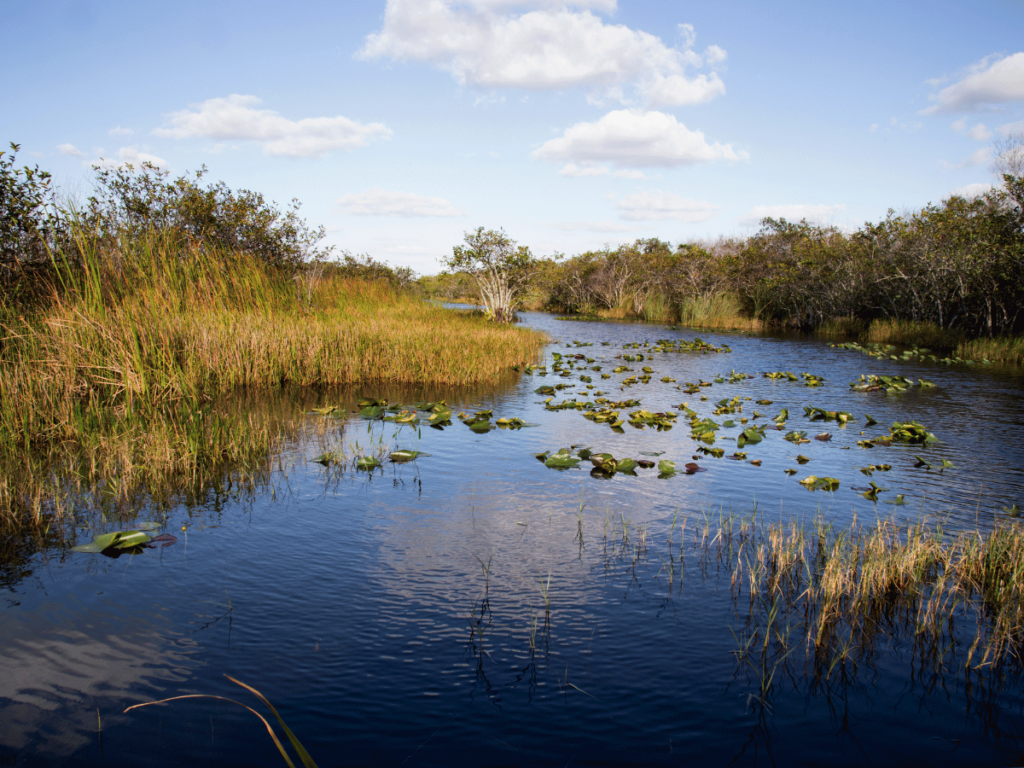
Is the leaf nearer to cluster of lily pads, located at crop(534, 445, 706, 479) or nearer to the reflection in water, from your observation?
cluster of lily pads, located at crop(534, 445, 706, 479)

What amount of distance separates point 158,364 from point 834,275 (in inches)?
1242

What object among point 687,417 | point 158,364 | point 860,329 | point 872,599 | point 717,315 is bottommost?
point 872,599

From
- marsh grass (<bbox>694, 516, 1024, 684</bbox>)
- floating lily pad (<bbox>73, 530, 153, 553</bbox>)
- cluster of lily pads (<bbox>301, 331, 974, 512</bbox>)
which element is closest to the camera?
marsh grass (<bbox>694, 516, 1024, 684</bbox>)

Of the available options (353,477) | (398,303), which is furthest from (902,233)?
(353,477)

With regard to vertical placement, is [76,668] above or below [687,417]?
below

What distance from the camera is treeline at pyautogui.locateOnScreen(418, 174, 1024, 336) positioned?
71.7 ft

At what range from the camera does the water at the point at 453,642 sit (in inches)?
117

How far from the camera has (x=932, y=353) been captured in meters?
23.3

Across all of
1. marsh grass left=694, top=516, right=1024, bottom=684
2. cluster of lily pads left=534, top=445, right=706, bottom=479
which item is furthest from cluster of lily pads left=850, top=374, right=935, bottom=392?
marsh grass left=694, top=516, right=1024, bottom=684

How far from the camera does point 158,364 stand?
31.9 feet

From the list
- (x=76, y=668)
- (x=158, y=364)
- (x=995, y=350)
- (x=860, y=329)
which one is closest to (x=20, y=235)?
(x=158, y=364)

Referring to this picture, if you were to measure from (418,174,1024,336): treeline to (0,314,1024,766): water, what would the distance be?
758 inches

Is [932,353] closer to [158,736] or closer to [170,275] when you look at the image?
[170,275]

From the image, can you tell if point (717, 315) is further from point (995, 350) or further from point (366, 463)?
point (366, 463)
